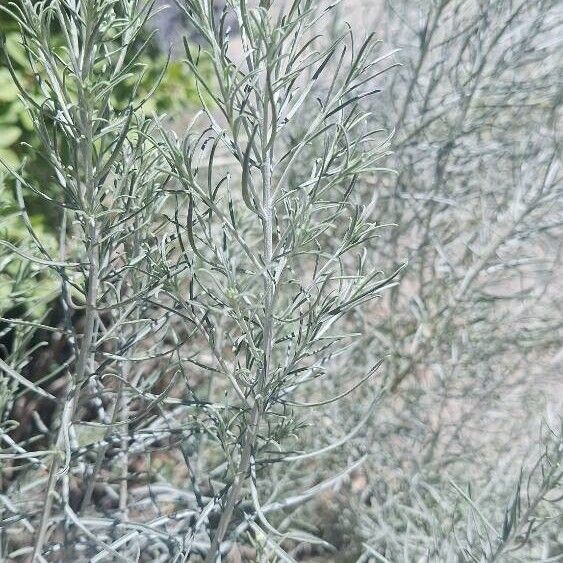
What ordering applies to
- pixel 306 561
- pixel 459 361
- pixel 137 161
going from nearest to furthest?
pixel 137 161 → pixel 459 361 → pixel 306 561

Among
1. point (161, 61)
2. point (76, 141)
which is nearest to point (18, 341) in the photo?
point (76, 141)

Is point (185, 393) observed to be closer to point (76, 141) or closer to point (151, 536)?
point (151, 536)

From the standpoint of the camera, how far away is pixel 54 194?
2.59m

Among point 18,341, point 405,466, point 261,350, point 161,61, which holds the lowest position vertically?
point 405,466

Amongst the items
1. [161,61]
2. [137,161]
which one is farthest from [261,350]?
[161,61]

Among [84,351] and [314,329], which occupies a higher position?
[314,329]

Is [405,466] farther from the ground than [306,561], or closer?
farther from the ground

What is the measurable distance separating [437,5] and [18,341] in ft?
4.27

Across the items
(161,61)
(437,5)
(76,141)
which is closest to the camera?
(76,141)

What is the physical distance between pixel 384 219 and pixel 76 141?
5.24 feet

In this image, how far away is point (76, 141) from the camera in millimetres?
1038

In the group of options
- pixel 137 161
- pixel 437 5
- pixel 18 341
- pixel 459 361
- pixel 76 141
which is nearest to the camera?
pixel 76 141

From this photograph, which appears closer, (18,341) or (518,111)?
(18,341)

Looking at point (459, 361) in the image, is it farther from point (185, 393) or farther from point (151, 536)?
point (151, 536)
